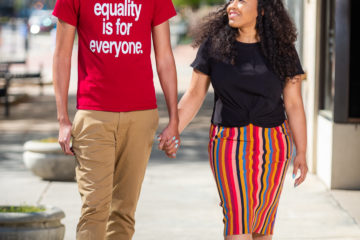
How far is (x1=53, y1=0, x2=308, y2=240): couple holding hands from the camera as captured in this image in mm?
4414

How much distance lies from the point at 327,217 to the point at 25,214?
2.90 m

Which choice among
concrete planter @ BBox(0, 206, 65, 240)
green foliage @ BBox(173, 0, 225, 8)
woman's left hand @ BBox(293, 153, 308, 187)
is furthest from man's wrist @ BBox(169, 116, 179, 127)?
green foliage @ BBox(173, 0, 225, 8)

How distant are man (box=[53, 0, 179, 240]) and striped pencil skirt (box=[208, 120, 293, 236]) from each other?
0.31 metres

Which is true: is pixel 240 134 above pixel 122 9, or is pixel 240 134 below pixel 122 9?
below

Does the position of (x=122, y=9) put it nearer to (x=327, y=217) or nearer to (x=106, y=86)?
(x=106, y=86)

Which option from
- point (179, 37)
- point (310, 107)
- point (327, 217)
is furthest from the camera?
point (179, 37)

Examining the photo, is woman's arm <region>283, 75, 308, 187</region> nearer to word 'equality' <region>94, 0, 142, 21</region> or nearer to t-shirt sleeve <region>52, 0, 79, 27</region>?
word 'equality' <region>94, 0, 142, 21</region>

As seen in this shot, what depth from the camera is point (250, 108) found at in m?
4.41

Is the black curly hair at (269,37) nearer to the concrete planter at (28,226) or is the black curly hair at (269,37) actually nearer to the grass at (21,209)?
the concrete planter at (28,226)

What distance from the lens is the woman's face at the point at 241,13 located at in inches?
174

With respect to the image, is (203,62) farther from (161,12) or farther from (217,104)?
(161,12)

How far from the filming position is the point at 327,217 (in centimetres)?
750

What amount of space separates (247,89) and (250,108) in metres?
0.10

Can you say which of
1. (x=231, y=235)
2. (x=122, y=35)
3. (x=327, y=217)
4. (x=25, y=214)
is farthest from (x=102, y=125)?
(x=327, y=217)
